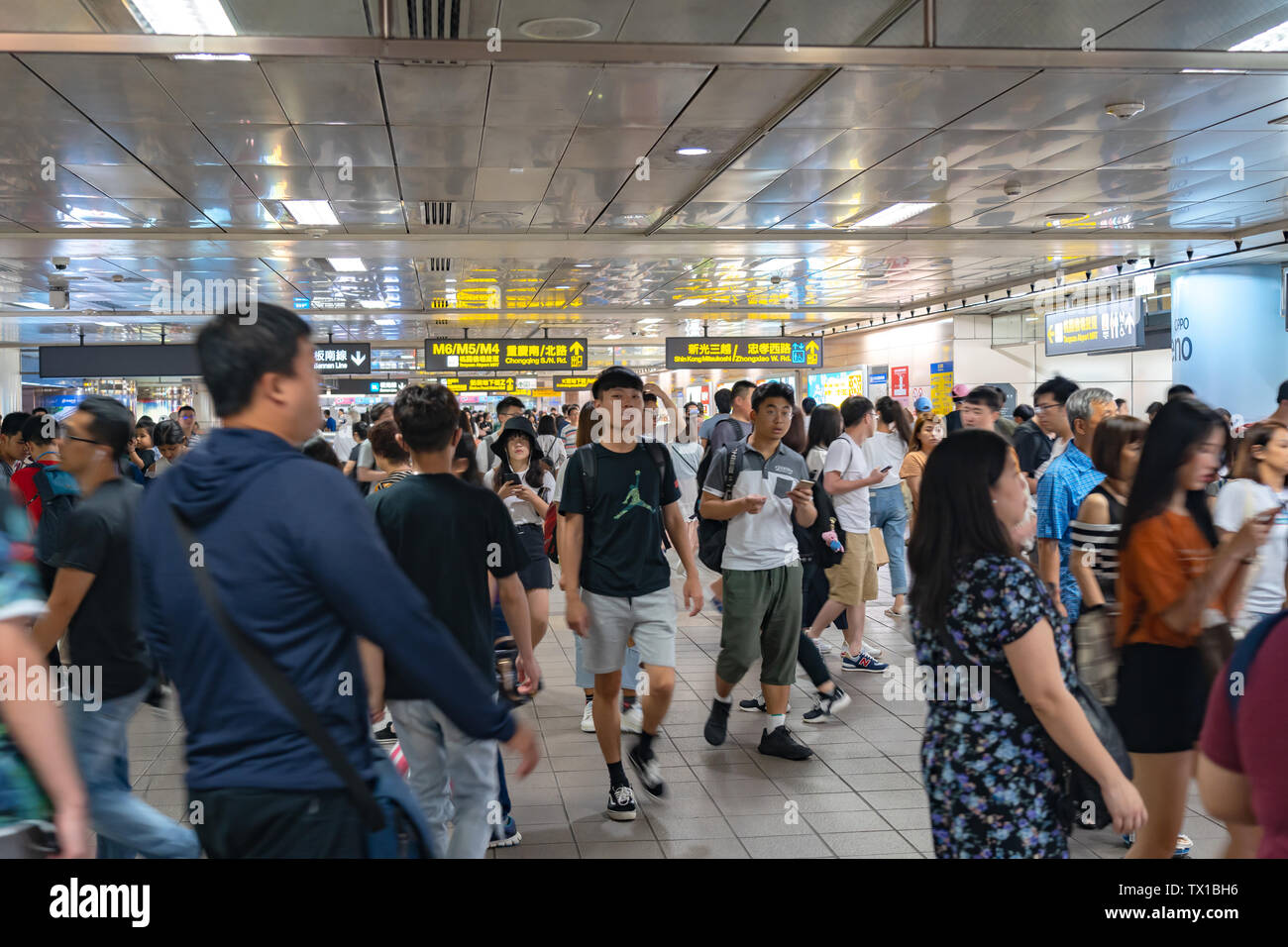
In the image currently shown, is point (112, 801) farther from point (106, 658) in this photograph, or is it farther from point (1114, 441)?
point (1114, 441)

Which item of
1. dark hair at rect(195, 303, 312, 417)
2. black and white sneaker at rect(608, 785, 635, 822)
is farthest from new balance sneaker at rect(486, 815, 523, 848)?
dark hair at rect(195, 303, 312, 417)

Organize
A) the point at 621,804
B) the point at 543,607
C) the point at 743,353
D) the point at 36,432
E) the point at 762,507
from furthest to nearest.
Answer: the point at 743,353 < the point at 36,432 < the point at 543,607 < the point at 762,507 < the point at 621,804

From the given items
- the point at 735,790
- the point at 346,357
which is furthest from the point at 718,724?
the point at 346,357

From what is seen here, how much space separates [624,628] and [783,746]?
47.7 inches

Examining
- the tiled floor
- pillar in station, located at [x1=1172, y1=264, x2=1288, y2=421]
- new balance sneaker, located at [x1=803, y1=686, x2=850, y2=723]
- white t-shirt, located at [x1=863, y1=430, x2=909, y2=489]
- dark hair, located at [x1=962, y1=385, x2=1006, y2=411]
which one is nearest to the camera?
the tiled floor

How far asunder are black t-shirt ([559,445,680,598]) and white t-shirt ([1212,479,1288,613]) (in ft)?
7.35

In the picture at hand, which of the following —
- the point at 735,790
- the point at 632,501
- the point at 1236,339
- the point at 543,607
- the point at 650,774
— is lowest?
the point at 735,790

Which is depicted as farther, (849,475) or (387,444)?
(849,475)

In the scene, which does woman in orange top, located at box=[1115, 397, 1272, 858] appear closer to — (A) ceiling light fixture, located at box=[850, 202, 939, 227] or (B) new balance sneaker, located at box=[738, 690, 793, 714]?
(B) new balance sneaker, located at box=[738, 690, 793, 714]

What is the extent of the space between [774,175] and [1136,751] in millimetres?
6829

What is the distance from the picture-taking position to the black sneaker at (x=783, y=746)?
493 centimetres

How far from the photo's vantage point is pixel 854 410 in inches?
271

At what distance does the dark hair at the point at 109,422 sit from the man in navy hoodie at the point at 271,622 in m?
1.79

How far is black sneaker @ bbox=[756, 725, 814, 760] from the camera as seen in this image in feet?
16.2
